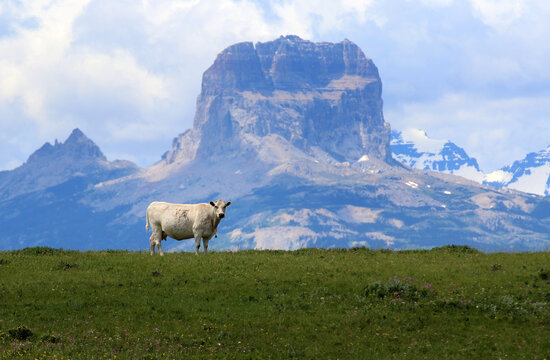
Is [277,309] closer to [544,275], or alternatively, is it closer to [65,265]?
[544,275]

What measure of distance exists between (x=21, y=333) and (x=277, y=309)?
9.45 meters

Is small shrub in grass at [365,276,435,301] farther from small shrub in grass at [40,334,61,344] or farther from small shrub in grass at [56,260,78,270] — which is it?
small shrub in grass at [56,260,78,270]

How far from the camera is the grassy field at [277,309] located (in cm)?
2188

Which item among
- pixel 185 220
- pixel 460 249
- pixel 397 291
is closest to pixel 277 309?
pixel 397 291

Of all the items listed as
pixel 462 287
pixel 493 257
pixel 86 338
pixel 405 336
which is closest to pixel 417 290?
pixel 462 287

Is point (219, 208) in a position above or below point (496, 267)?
above

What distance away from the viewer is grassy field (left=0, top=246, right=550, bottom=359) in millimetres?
21875

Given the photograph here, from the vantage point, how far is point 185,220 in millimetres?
39062

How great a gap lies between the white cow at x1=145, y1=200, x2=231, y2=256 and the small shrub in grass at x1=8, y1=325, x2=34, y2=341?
16.0 meters

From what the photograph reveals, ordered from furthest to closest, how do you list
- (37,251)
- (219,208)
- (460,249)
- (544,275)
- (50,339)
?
(460,249)
(37,251)
(219,208)
(544,275)
(50,339)

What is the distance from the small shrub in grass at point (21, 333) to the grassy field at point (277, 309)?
4 cm

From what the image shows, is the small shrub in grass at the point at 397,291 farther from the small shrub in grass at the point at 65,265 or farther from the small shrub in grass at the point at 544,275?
the small shrub in grass at the point at 65,265

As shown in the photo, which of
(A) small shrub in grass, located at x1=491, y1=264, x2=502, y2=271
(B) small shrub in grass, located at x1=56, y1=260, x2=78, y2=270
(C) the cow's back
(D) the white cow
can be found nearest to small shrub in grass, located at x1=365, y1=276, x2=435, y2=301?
(A) small shrub in grass, located at x1=491, y1=264, x2=502, y2=271

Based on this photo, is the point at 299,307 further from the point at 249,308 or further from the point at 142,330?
the point at 142,330
